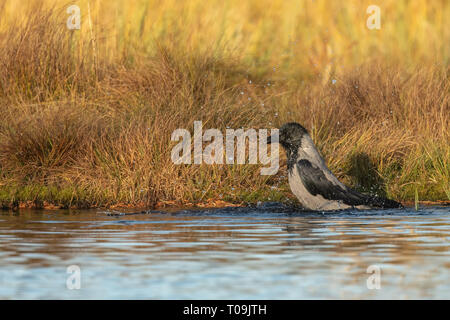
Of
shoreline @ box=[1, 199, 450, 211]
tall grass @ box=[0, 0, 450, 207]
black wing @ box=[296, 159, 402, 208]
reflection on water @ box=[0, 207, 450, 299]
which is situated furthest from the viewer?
tall grass @ box=[0, 0, 450, 207]

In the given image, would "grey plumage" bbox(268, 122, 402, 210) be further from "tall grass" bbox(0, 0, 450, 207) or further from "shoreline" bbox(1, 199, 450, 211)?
"tall grass" bbox(0, 0, 450, 207)

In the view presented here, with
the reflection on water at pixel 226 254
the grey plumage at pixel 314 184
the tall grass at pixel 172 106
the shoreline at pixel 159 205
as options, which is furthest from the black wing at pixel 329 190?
the tall grass at pixel 172 106

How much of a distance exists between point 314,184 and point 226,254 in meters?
4.04

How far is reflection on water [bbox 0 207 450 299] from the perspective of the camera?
7.72 m

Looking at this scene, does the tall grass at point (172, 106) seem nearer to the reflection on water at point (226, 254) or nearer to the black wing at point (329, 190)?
the reflection on water at point (226, 254)

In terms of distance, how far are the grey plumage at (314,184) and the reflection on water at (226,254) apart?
0.29m

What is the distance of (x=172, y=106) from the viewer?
609 inches

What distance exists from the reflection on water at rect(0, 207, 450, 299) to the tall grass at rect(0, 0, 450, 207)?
3.99 ft

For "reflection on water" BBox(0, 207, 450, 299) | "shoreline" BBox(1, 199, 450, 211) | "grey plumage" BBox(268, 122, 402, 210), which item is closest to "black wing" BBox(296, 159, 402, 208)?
"grey plumage" BBox(268, 122, 402, 210)

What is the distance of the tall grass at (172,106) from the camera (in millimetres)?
14500

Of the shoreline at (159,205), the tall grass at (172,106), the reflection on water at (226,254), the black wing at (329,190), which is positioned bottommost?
the reflection on water at (226,254)

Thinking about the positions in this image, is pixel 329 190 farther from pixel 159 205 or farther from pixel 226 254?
pixel 226 254

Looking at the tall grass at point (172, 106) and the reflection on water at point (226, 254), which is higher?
the tall grass at point (172, 106)
